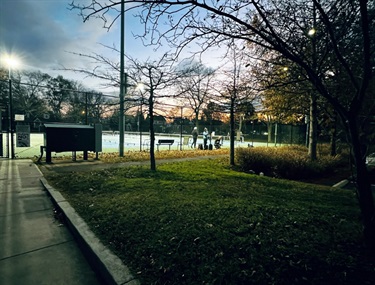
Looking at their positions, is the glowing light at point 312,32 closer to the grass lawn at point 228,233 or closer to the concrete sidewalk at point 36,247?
the grass lawn at point 228,233

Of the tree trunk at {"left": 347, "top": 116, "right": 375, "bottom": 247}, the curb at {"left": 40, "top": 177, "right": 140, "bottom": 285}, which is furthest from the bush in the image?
the curb at {"left": 40, "top": 177, "right": 140, "bottom": 285}

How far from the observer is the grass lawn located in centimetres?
221

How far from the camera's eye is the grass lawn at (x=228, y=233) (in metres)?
2.21

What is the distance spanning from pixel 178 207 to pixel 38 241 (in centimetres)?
208

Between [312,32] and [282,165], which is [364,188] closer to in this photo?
[312,32]

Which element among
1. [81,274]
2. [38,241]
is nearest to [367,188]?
[81,274]

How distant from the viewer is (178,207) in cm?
388

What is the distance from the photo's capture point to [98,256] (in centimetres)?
257

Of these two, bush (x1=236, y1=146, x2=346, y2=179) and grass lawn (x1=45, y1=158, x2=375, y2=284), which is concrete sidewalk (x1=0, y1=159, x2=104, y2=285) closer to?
grass lawn (x1=45, y1=158, x2=375, y2=284)

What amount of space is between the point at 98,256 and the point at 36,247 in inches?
42.3

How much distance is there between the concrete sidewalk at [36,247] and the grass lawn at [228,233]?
396mm

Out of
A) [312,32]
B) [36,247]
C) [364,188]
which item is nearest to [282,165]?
[312,32]

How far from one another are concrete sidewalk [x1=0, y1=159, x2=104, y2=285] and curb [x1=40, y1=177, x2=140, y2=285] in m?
0.08

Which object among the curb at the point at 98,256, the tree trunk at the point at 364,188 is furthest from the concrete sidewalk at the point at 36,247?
the tree trunk at the point at 364,188
